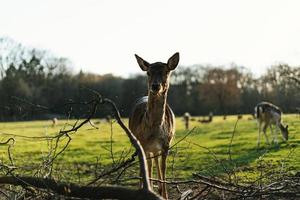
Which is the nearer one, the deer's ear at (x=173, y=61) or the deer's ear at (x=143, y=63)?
the deer's ear at (x=173, y=61)

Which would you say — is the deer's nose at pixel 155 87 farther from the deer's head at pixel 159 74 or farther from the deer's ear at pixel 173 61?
the deer's ear at pixel 173 61

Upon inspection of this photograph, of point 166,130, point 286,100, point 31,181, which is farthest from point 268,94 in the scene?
point 31,181

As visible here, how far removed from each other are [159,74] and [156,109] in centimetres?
51

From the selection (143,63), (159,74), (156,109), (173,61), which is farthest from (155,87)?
(143,63)

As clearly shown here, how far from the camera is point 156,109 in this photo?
23.9 ft

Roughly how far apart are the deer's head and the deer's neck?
13cm

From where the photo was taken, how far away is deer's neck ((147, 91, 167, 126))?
7.29 metres

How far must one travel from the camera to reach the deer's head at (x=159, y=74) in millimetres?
6947

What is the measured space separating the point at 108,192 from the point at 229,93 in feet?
243

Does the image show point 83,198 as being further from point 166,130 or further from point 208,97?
point 208,97

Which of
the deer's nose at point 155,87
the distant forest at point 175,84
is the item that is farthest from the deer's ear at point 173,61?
the distant forest at point 175,84

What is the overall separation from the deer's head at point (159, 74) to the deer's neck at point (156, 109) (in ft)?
0.43

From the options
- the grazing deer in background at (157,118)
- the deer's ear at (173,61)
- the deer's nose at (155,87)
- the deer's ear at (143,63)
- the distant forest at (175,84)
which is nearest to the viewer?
the deer's nose at (155,87)

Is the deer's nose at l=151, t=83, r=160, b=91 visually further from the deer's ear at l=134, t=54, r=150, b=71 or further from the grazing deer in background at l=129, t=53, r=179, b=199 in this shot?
the deer's ear at l=134, t=54, r=150, b=71
